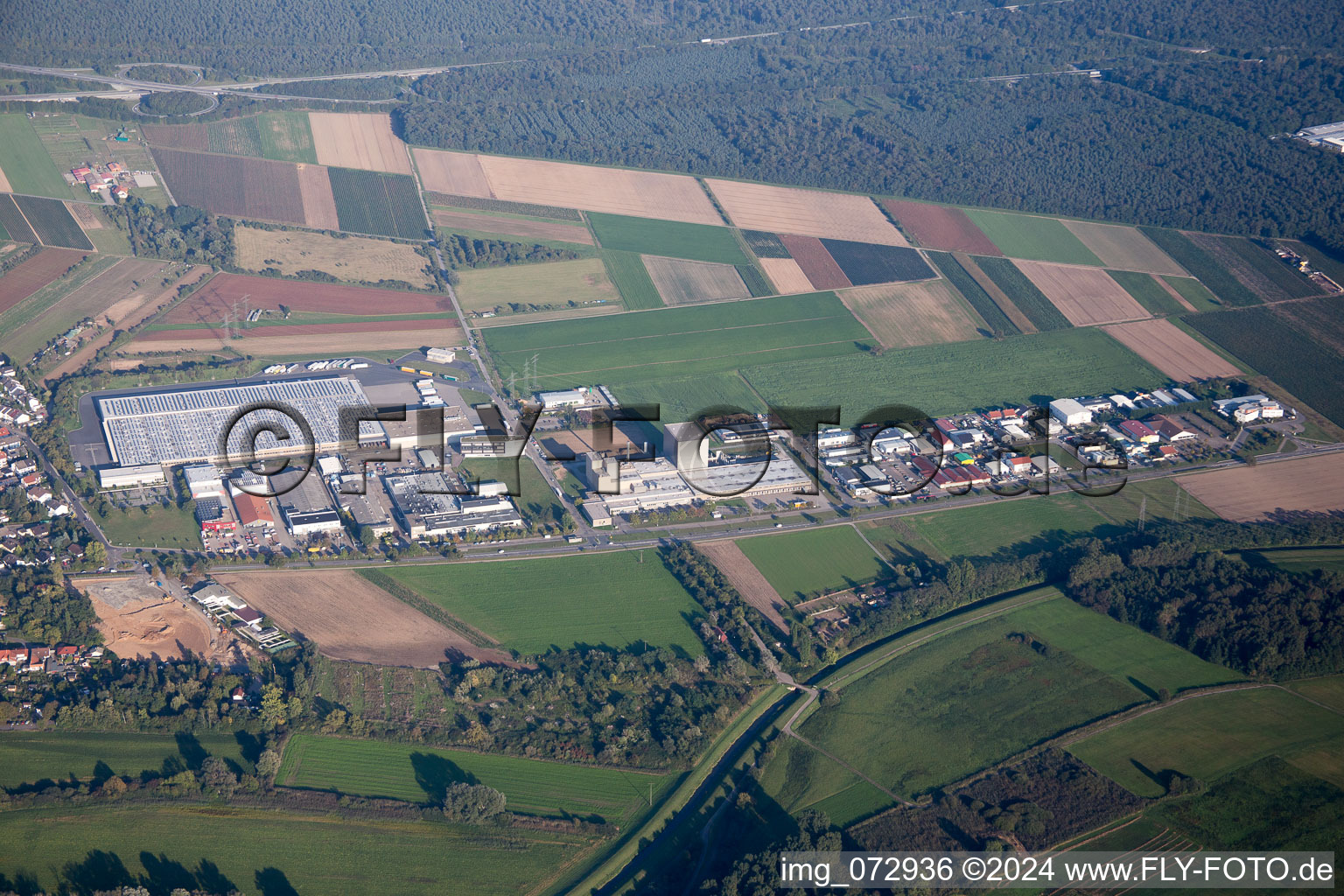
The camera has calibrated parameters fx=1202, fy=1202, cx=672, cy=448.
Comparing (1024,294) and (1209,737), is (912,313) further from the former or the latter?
(1209,737)

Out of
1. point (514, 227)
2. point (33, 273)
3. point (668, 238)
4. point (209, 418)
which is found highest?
point (33, 273)

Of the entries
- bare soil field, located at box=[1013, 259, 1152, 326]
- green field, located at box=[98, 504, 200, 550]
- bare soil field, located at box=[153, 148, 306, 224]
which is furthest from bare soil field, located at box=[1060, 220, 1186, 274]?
green field, located at box=[98, 504, 200, 550]

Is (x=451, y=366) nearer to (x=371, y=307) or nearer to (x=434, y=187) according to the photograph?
(x=371, y=307)

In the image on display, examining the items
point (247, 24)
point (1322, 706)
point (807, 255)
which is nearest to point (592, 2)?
point (247, 24)

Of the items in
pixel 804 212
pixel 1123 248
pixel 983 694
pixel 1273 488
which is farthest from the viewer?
pixel 804 212

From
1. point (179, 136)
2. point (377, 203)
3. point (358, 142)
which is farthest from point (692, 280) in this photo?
point (179, 136)

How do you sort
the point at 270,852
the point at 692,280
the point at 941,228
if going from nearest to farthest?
the point at 270,852 → the point at 692,280 → the point at 941,228

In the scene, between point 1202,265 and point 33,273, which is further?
point 1202,265

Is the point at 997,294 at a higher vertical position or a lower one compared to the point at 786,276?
lower
